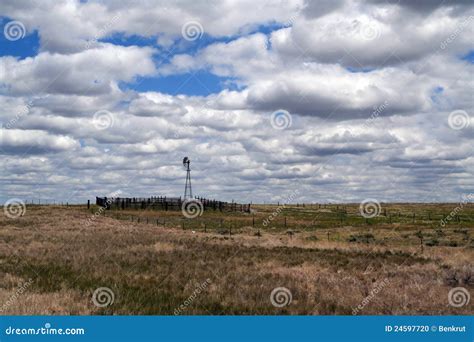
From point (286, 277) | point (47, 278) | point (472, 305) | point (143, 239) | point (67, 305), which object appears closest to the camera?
point (67, 305)

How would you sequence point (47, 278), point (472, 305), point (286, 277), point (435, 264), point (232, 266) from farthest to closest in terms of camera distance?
point (435, 264)
point (232, 266)
point (286, 277)
point (47, 278)
point (472, 305)

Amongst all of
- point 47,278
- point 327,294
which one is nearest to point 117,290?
point 47,278

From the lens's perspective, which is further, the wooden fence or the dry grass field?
the wooden fence

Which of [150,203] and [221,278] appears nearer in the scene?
[221,278]

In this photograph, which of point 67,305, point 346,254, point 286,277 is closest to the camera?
point 67,305

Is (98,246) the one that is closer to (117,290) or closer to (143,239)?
(143,239)

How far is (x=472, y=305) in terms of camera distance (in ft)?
48.4

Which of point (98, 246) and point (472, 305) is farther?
point (98, 246)

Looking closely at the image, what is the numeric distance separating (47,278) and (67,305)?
17.7ft

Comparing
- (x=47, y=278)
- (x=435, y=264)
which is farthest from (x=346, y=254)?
(x=47, y=278)

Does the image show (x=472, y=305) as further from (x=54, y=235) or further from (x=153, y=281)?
(x=54, y=235)

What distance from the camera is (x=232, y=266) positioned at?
2314cm

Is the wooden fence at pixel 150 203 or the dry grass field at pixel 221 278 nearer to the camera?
the dry grass field at pixel 221 278

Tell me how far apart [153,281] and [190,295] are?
286cm
